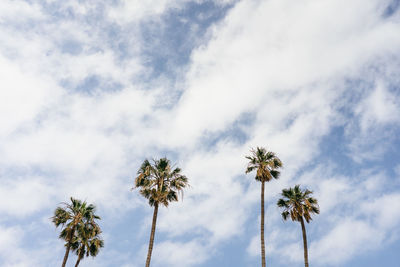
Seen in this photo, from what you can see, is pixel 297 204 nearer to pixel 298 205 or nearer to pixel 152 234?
pixel 298 205

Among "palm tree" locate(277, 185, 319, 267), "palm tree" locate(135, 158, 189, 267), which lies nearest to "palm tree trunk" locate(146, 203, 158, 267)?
"palm tree" locate(135, 158, 189, 267)

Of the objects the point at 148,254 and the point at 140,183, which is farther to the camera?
the point at 140,183

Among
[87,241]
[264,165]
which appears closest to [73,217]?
[87,241]

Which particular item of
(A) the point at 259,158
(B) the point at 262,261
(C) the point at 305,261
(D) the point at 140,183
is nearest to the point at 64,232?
(D) the point at 140,183

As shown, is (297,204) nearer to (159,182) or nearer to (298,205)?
(298,205)

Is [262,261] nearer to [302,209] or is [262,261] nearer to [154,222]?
[302,209]

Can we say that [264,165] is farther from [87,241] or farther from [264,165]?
[87,241]

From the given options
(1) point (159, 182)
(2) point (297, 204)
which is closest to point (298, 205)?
(2) point (297, 204)

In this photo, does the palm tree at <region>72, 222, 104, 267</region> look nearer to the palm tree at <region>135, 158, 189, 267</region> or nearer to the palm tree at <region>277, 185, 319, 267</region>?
the palm tree at <region>135, 158, 189, 267</region>

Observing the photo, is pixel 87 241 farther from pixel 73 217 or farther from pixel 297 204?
pixel 297 204

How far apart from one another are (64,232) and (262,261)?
2437cm

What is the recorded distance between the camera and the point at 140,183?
35.9 metres

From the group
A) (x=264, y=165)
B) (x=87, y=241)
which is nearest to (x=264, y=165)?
(x=264, y=165)

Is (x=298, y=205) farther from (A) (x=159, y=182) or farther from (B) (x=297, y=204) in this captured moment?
(A) (x=159, y=182)
